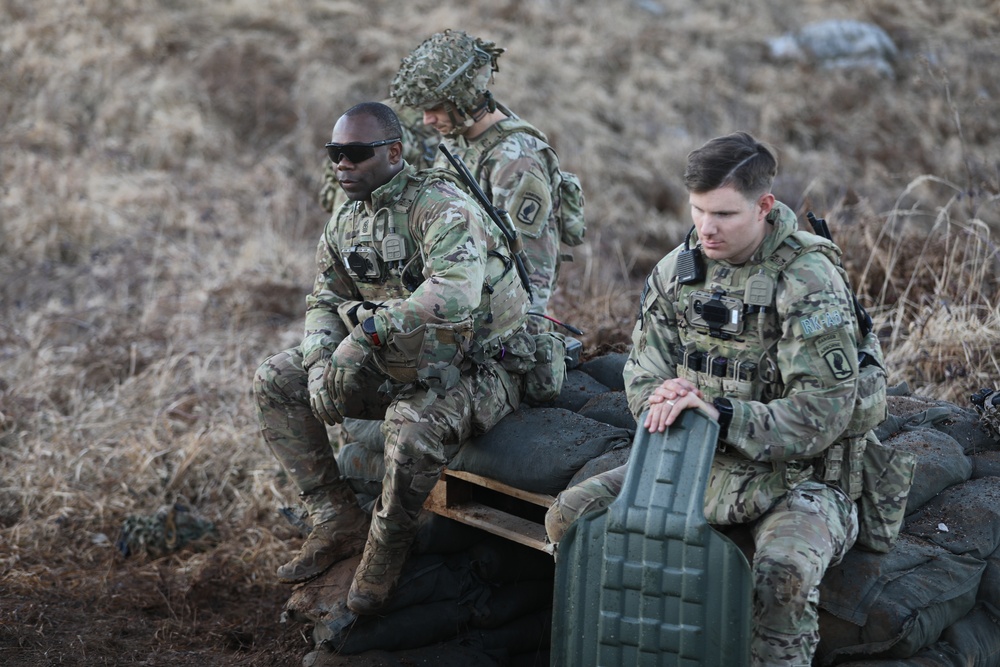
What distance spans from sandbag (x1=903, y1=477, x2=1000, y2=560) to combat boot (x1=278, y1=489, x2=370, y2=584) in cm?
205

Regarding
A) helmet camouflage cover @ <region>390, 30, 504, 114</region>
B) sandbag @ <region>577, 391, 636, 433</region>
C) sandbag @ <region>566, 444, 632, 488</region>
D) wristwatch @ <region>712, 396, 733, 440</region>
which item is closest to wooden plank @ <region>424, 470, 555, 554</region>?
sandbag @ <region>566, 444, 632, 488</region>

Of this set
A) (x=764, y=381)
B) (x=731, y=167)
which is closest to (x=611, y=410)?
(x=764, y=381)

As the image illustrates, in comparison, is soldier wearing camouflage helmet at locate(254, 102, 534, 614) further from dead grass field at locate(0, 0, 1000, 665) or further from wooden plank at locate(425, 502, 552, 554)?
dead grass field at locate(0, 0, 1000, 665)

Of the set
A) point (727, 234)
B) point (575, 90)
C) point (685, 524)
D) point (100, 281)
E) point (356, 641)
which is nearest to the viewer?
point (685, 524)

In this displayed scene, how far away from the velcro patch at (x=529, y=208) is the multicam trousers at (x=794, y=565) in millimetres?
1967

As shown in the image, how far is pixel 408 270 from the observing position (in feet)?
13.4

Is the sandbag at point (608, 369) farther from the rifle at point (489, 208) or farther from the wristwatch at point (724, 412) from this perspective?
the wristwatch at point (724, 412)

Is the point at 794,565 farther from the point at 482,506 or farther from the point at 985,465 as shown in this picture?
the point at 482,506

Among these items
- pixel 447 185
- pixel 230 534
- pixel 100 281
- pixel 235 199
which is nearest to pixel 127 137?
pixel 235 199

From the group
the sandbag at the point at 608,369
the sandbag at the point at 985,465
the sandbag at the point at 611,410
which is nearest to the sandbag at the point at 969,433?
the sandbag at the point at 985,465

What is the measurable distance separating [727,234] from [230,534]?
338 centimetres

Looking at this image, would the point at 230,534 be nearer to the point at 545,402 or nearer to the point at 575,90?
the point at 545,402

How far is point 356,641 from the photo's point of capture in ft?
13.2

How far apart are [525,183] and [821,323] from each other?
1.97 meters
